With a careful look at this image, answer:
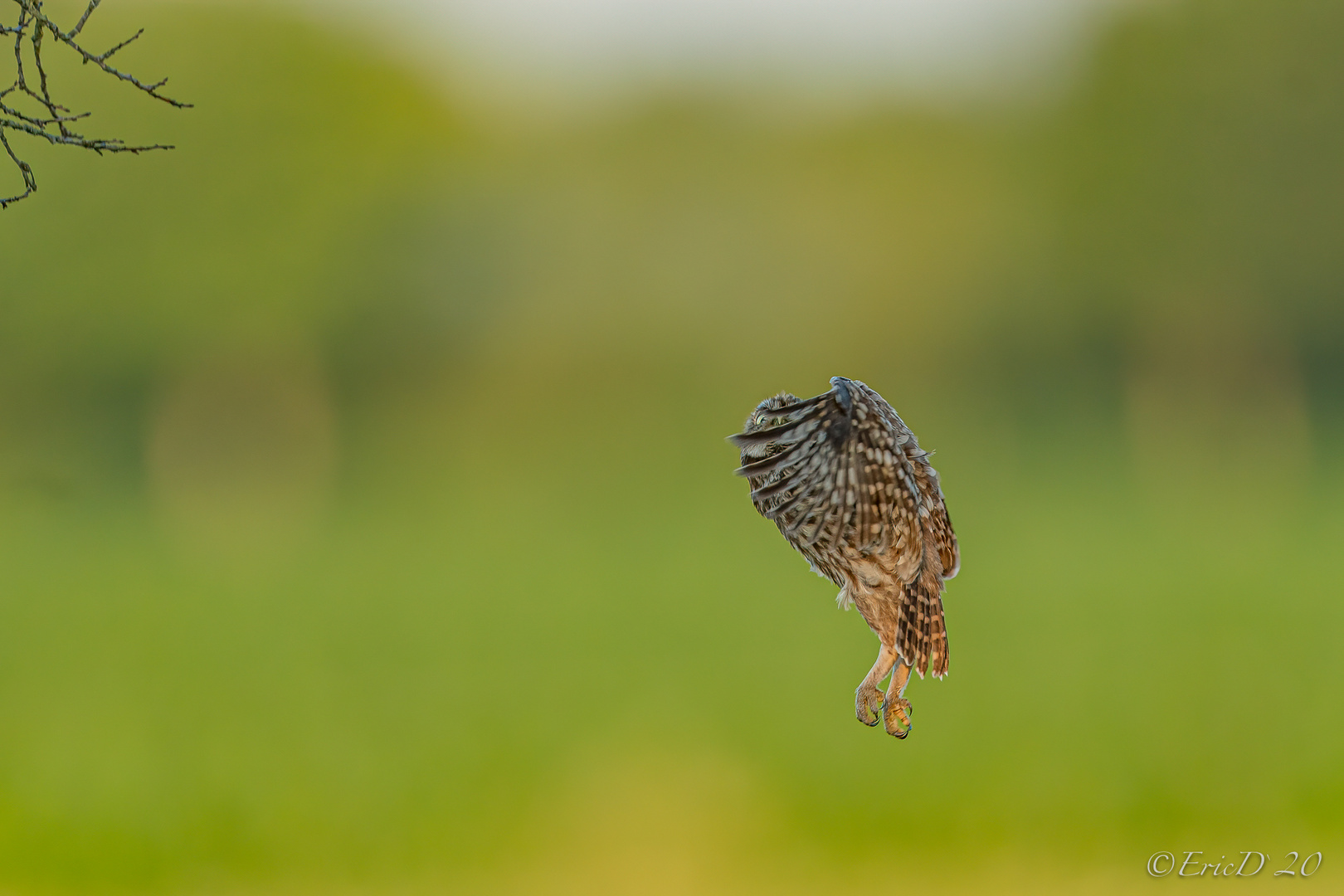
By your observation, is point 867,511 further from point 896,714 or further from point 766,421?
point 896,714

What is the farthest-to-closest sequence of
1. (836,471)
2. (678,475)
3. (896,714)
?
(678,475) → (896,714) → (836,471)

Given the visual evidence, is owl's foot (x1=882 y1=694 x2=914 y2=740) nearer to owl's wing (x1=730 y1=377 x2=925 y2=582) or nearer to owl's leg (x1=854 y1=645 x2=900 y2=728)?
owl's leg (x1=854 y1=645 x2=900 y2=728)

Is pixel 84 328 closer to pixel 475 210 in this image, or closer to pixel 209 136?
pixel 209 136

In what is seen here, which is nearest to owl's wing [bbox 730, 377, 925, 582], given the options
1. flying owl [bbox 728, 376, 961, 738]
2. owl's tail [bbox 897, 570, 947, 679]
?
flying owl [bbox 728, 376, 961, 738]

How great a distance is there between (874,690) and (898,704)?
0.17 feet

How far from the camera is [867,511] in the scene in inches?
74.5

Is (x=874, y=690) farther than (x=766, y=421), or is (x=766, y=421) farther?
(x=874, y=690)

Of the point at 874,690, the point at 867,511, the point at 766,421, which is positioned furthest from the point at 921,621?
the point at 766,421

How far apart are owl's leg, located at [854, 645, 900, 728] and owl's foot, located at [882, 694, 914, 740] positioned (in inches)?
0.7

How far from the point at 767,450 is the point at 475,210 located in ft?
71.8

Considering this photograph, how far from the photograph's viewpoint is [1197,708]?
11.7 m

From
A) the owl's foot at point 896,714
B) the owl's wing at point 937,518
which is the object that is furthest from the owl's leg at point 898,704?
the owl's wing at point 937,518

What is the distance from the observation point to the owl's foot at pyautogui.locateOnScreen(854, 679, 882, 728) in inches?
78.9

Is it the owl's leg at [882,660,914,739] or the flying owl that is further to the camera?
the owl's leg at [882,660,914,739]
